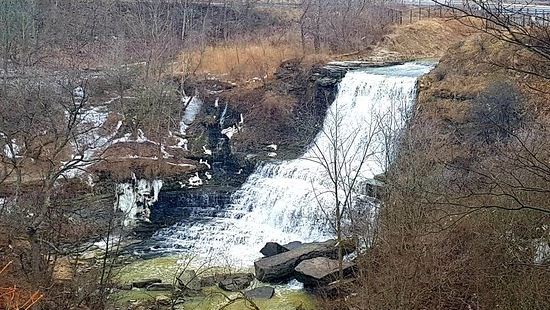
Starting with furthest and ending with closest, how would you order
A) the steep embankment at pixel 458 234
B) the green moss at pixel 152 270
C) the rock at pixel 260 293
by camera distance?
the green moss at pixel 152 270, the rock at pixel 260 293, the steep embankment at pixel 458 234

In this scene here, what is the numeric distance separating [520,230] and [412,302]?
2702 mm

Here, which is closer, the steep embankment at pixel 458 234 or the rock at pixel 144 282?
the steep embankment at pixel 458 234

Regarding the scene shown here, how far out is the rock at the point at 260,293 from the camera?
1756 cm

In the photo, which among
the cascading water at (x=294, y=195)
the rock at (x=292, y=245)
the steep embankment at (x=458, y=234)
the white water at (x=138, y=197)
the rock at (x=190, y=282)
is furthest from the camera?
the white water at (x=138, y=197)

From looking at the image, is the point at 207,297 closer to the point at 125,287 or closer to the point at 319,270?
the point at 125,287

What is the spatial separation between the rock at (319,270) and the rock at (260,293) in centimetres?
111

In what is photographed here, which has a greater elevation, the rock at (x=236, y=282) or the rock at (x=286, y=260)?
the rock at (x=286, y=260)

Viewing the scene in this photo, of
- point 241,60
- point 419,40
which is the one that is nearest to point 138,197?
point 241,60

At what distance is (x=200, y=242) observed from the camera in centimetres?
2248

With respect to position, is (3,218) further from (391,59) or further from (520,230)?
(391,59)

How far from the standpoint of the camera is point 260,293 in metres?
17.7

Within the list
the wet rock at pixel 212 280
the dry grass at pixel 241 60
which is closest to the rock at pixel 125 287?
the wet rock at pixel 212 280

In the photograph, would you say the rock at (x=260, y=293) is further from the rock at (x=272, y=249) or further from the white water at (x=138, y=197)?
the white water at (x=138, y=197)

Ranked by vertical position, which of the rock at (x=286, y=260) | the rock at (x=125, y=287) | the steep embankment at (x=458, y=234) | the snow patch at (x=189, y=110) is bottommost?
the rock at (x=125, y=287)
